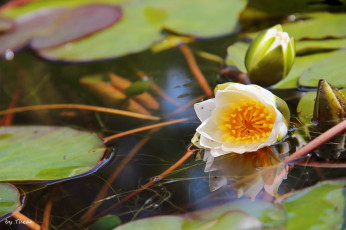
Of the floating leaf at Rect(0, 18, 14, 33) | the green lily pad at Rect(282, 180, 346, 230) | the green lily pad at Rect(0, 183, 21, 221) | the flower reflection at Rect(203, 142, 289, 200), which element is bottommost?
the flower reflection at Rect(203, 142, 289, 200)

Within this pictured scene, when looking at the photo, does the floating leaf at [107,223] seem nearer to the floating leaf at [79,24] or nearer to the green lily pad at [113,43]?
the green lily pad at [113,43]

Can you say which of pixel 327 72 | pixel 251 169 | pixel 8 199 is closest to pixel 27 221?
pixel 8 199

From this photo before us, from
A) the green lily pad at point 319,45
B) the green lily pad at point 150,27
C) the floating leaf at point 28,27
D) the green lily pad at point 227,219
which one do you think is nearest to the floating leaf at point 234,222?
the green lily pad at point 227,219

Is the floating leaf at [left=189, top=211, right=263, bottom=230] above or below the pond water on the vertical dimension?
above

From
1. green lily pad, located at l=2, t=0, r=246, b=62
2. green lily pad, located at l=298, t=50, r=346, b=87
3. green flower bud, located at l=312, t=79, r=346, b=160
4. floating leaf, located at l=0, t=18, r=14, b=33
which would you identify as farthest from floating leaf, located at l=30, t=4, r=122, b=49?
green flower bud, located at l=312, t=79, r=346, b=160

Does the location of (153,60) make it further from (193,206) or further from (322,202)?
(322,202)

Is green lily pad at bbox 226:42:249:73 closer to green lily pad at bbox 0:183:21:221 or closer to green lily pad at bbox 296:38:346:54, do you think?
green lily pad at bbox 296:38:346:54

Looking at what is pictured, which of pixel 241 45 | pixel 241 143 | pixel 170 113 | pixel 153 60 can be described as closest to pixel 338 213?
pixel 241 143
